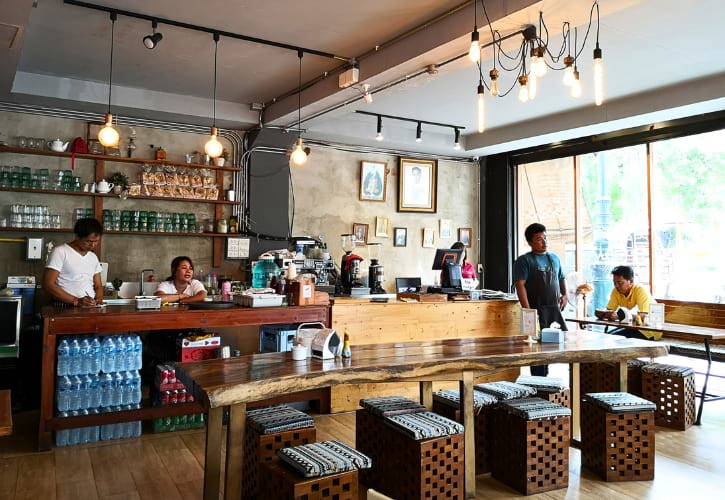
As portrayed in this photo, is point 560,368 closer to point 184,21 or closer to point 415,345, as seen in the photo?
point 415,345

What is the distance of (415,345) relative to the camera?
374cm

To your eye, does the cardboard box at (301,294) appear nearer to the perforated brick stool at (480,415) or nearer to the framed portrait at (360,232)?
the perforated brick stool at (480,415)

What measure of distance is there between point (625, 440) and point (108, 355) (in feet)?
12.2

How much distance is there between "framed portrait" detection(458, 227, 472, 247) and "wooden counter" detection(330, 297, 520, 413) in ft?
11.7

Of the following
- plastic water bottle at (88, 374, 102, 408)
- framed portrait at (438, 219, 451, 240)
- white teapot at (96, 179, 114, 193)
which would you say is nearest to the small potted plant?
white teapot at (96, 179, 114, 193)

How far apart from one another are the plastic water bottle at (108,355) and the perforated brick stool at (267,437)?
160 cm

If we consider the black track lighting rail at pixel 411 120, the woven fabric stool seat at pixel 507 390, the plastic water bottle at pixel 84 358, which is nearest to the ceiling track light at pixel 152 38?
the plastic water bottle at pixel 84 358

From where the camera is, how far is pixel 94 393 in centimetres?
428

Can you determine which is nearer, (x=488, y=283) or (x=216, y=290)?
(x=216, y=290)

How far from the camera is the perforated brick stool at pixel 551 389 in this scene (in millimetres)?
4285

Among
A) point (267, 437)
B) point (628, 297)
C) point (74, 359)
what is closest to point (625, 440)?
point (267, 437)

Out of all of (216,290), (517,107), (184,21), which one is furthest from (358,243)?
(184,21)

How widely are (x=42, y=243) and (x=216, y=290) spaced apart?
2.02 metres

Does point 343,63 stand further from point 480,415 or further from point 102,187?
point 480,415
